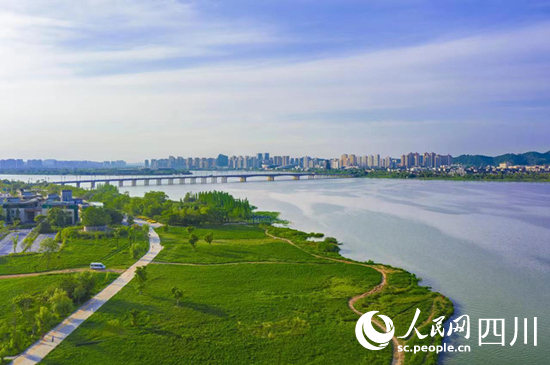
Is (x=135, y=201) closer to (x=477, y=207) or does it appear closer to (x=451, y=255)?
(x=451, y=255)

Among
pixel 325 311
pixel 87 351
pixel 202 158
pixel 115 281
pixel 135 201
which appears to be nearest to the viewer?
pixel 87 351

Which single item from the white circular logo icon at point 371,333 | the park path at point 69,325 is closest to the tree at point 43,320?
the park path at point 69,325

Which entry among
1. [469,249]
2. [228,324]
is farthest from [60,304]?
[469,249]

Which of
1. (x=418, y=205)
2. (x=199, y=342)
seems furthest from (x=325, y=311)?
(x=418, y=205)

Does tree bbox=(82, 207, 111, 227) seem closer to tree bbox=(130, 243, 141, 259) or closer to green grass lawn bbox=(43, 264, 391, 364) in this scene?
tree bbox=(130, 243, 141, 259)

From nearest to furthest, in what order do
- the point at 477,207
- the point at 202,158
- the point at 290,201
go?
the point at 477,207 → the point at 290,201 → the point at 202,158

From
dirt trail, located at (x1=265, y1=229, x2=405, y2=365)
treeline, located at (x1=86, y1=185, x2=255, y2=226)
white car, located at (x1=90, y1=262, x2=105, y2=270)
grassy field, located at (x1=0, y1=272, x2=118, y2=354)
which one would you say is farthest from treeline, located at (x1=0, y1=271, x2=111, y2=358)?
treeline, located at (x1=86, y1=185, x2=255, y2=226)

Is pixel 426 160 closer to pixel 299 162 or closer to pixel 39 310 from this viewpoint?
pixel 299 162
